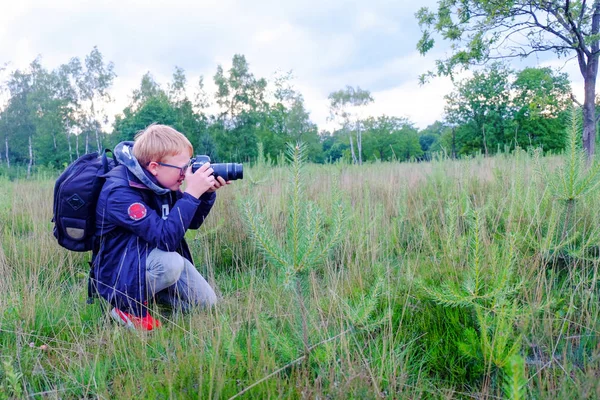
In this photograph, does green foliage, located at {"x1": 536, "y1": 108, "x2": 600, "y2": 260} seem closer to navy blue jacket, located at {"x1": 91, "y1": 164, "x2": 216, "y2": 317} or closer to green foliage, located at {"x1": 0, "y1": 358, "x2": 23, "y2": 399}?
navy blue jacket, located at {"x1": 91, "y1": 164, "x2": 216, "y2": 317}

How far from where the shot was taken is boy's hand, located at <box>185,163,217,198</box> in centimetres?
224

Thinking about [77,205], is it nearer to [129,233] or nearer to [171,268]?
[129,233]

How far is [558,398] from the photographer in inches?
46.1

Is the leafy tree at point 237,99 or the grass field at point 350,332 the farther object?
the leafy tree at point 237,99

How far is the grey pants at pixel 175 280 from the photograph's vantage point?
7.28 ft

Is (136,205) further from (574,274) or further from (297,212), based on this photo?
(574,274)

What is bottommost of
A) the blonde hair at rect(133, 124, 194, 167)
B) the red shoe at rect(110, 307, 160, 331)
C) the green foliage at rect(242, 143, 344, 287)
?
the red shoe at rect(110, 307, 160, 331)

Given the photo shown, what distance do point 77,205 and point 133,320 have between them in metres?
0.72

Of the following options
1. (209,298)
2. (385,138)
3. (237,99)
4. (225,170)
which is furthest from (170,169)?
(385,138)

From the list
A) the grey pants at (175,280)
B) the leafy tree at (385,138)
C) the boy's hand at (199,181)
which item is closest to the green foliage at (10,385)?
the grey pants at (175,280)

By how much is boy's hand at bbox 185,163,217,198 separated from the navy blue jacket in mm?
45

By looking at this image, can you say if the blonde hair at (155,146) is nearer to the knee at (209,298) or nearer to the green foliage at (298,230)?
the knee at (209,298)

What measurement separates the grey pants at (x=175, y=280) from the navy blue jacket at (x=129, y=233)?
0.04m

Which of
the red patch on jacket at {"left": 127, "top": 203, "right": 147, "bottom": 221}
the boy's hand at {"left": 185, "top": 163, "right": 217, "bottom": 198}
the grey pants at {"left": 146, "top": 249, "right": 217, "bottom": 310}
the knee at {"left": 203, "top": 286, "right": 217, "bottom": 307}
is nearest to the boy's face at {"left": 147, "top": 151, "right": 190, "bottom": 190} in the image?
the boy's hand at {"left": 185, "top": 163, "right": 217, "bottom": 198}
